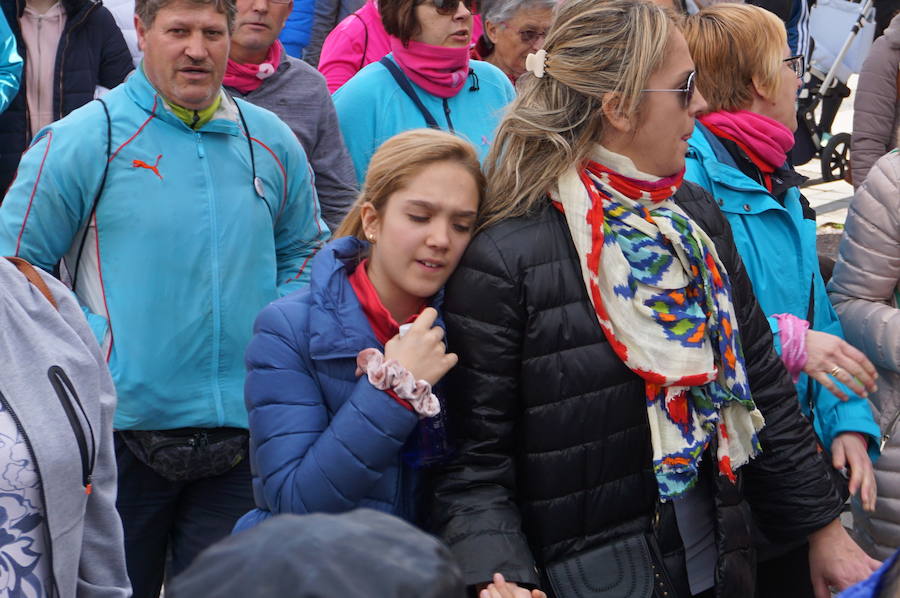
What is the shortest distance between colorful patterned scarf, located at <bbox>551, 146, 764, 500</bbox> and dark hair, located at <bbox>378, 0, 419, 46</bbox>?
1.86 metres

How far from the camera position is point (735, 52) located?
10.9ft

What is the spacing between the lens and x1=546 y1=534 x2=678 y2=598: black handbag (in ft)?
7.87

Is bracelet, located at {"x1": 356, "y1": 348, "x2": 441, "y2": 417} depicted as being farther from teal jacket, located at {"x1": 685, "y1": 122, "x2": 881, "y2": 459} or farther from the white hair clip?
teal jacket, located at {"x1": 685, "y1": 122, "x2": 881, "y2": 459}

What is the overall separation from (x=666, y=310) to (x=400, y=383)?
63 centimetres

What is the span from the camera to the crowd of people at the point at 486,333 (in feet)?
7.48

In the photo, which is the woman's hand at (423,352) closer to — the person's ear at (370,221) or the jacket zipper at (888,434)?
the person's ear at (370,221)

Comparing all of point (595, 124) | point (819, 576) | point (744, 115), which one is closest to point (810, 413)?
point (819, 576)

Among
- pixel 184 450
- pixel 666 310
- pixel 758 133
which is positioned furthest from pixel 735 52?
pixel 184 450

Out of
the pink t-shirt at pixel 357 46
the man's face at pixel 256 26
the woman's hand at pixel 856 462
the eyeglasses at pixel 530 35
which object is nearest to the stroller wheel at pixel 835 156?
the eyeglasses at pixel 530 35

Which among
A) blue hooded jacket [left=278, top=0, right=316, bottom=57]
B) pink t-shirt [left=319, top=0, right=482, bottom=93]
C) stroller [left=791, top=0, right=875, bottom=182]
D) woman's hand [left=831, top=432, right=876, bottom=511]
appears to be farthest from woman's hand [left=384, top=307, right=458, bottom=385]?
stroller [left=791, top=0, right=875, bottom=182]

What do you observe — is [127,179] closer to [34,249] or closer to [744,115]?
[34,249]

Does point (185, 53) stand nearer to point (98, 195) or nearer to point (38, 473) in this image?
point (98, 195)

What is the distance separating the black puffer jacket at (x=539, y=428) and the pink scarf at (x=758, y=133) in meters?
1.08

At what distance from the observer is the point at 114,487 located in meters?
2.43
